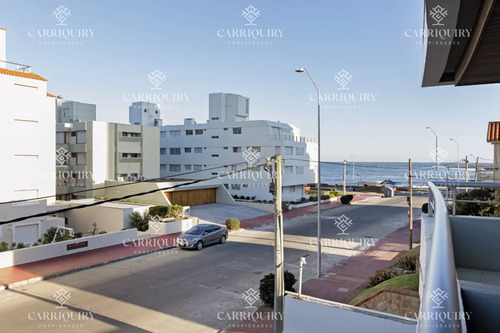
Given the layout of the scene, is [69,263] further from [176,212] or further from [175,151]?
[175,151]

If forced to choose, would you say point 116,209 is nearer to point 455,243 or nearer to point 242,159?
point 242,159

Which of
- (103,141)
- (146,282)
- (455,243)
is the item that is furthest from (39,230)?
(455,243)

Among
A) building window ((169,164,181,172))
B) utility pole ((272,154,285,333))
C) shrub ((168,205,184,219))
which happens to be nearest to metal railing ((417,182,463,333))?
utility pole ((272,154,285,333))

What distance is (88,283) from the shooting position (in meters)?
16.2

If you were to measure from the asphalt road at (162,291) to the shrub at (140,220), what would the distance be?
252 inches

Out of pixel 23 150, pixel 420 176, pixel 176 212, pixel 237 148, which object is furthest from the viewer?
pixel 420 176

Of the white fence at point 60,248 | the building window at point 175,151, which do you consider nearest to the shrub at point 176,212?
the white fence at point 60,248

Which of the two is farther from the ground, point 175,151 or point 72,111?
point 72,111

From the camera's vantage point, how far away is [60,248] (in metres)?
20.8

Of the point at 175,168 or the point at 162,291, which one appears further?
the point at 175,168

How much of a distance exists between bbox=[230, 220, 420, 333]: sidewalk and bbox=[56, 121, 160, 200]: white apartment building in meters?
28.8

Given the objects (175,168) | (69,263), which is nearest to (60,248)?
(69,263)

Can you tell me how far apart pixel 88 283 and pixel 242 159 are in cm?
3178

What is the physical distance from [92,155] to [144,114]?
19983 mm
